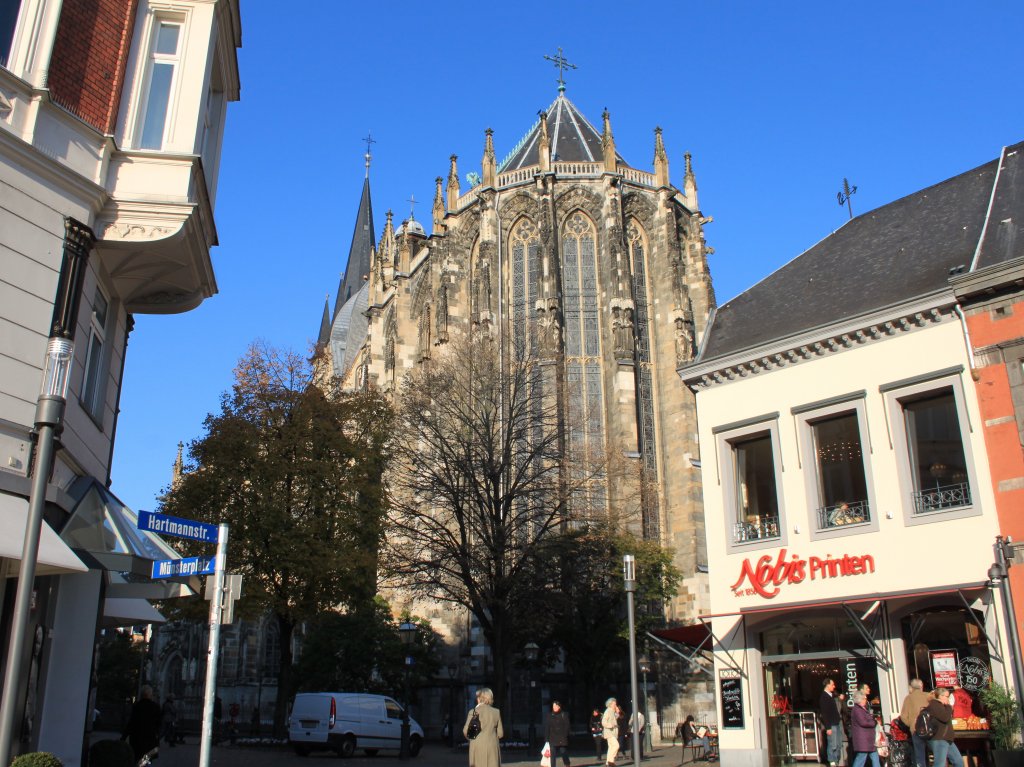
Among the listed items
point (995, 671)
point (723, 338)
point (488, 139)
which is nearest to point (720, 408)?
point (723, 338)

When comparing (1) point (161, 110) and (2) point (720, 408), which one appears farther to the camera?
(2) point (720, 408)

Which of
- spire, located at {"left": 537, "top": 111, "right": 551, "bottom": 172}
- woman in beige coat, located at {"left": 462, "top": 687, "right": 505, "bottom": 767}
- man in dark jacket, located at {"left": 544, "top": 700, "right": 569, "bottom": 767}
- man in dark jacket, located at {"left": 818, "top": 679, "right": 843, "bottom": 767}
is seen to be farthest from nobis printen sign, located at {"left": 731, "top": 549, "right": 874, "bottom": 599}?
spire, located at {"left": 537, "top": 111, "right": 551, "bottom": 172}

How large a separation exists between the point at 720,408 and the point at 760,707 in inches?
208

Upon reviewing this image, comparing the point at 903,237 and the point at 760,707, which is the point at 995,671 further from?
the point at 903,237

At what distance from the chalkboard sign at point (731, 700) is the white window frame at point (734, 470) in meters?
2.24

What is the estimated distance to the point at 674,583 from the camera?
33219mm

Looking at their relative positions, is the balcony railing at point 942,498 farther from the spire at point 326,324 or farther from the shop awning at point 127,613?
the spire at point 326,324

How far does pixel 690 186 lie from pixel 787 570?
30.9 metres

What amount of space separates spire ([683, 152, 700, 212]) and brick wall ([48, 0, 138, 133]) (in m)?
33.4

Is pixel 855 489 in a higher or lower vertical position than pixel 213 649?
higher

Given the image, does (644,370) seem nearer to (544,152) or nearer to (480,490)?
(544,152)

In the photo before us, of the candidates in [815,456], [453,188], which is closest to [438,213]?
[453,188]

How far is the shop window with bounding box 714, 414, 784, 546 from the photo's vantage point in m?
16.2

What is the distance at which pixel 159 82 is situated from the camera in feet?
41.7
